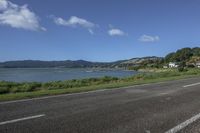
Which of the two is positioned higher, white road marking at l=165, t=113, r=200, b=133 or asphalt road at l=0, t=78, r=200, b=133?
asphalt road at l=0, t=78, r=200, b=133

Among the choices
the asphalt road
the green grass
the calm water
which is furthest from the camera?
the calm water

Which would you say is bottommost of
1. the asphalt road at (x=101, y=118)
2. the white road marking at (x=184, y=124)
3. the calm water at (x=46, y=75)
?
the calm water at (x=46, y=75)

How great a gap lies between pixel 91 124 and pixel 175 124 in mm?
1943

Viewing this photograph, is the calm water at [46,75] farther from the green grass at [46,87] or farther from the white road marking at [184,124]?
the white road marking at [184,124]

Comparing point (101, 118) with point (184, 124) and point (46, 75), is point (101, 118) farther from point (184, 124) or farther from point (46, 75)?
point (46, 75)

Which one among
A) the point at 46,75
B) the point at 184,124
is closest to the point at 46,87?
the point at 184,124

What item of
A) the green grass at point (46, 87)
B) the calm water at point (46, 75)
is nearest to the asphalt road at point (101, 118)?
the green grass at point (46, 87)

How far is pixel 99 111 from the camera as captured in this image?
7434 millimetres

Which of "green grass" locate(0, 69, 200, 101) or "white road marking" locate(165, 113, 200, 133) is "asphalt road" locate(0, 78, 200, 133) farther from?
"green grass" locate(0, 69, 200, 101)

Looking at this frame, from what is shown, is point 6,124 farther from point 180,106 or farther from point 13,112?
point 180,106

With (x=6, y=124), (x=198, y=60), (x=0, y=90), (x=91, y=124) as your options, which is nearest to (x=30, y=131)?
(x=6, y=124)

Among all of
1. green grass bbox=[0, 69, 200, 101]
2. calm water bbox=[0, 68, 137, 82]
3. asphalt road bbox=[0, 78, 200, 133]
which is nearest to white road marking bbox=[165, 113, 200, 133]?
asphalt road bbox=[0, 78, 200, 133]

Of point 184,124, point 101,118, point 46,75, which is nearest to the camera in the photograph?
point 184,124

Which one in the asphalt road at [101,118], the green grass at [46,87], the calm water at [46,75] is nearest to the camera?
the asphalt road at [101,118]
